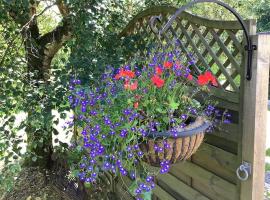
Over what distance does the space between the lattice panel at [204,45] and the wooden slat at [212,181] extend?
0.51m

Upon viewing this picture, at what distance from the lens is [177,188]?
2234 millimetres

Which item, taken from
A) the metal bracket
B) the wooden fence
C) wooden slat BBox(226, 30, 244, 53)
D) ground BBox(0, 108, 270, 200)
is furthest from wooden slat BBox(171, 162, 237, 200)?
ground BBox(0, 108, 270, 200)

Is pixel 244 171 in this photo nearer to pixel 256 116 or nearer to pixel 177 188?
pixel 256 116

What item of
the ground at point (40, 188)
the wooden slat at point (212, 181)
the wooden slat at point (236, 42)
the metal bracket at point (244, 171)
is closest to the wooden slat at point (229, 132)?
the metal bracket at point (244, 171)

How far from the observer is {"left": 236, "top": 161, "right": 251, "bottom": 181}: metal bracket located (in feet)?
5.26

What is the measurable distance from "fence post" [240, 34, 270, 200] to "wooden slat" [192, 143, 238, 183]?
109 mm

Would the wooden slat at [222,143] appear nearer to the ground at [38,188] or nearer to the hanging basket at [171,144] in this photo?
the hanging basket at [171,144]

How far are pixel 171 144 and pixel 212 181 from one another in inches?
23.9

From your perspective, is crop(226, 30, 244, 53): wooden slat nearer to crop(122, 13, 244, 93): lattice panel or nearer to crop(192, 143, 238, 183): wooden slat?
crop(122, 13, 244, 93): lattice panel

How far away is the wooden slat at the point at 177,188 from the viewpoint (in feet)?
6.69

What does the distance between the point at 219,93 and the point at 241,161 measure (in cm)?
38

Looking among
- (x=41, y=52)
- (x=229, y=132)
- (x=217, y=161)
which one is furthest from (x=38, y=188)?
(x=229, y=132)

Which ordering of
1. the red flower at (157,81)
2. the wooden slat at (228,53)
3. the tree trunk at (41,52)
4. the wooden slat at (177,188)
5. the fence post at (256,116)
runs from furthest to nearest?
1. the tree trunk at (41,52)
2. the wooden slat at (177,188)
3. the wooden slat at (228,53)
4. the fence post at (256,116)
5. the red flower at (157,81)

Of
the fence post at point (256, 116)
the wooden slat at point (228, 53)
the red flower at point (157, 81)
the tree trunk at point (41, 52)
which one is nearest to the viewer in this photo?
the red flower at point (157, 81)
